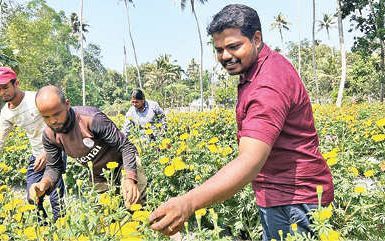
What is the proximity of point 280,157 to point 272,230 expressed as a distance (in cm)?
41

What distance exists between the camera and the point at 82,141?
276 cm

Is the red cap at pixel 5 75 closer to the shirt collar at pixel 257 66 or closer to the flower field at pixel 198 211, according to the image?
the flower field at pixel 198 211

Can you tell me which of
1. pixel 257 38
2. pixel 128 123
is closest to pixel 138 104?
pixel 128 123

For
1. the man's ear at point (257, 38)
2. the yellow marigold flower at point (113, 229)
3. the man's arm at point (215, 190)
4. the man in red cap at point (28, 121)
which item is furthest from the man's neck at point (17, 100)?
the man's arm at point (215, 190)

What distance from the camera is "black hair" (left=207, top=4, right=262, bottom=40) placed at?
1543 millimetres

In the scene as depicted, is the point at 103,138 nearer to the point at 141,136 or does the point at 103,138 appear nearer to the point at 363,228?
the point at 363,228

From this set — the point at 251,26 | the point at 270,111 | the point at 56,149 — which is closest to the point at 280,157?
the point at 270,111

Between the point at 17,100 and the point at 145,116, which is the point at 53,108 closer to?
the point at 17,100

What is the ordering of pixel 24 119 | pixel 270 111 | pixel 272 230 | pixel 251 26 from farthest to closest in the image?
pixel 24 119, pixel 272 230, pixel 251 26, pixel 270 111

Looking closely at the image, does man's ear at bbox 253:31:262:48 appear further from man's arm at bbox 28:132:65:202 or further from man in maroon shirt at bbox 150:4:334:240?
man's arm at bbox 28:132:65:202

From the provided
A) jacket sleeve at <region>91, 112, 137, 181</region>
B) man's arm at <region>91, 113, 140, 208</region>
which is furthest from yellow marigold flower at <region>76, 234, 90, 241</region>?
jacket sleeve at <region>91, 112, 137, 181</region>

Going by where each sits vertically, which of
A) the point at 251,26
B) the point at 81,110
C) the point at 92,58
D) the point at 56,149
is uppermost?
the point at 92,58

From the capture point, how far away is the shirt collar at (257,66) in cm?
158

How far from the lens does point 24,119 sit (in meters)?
3.83
